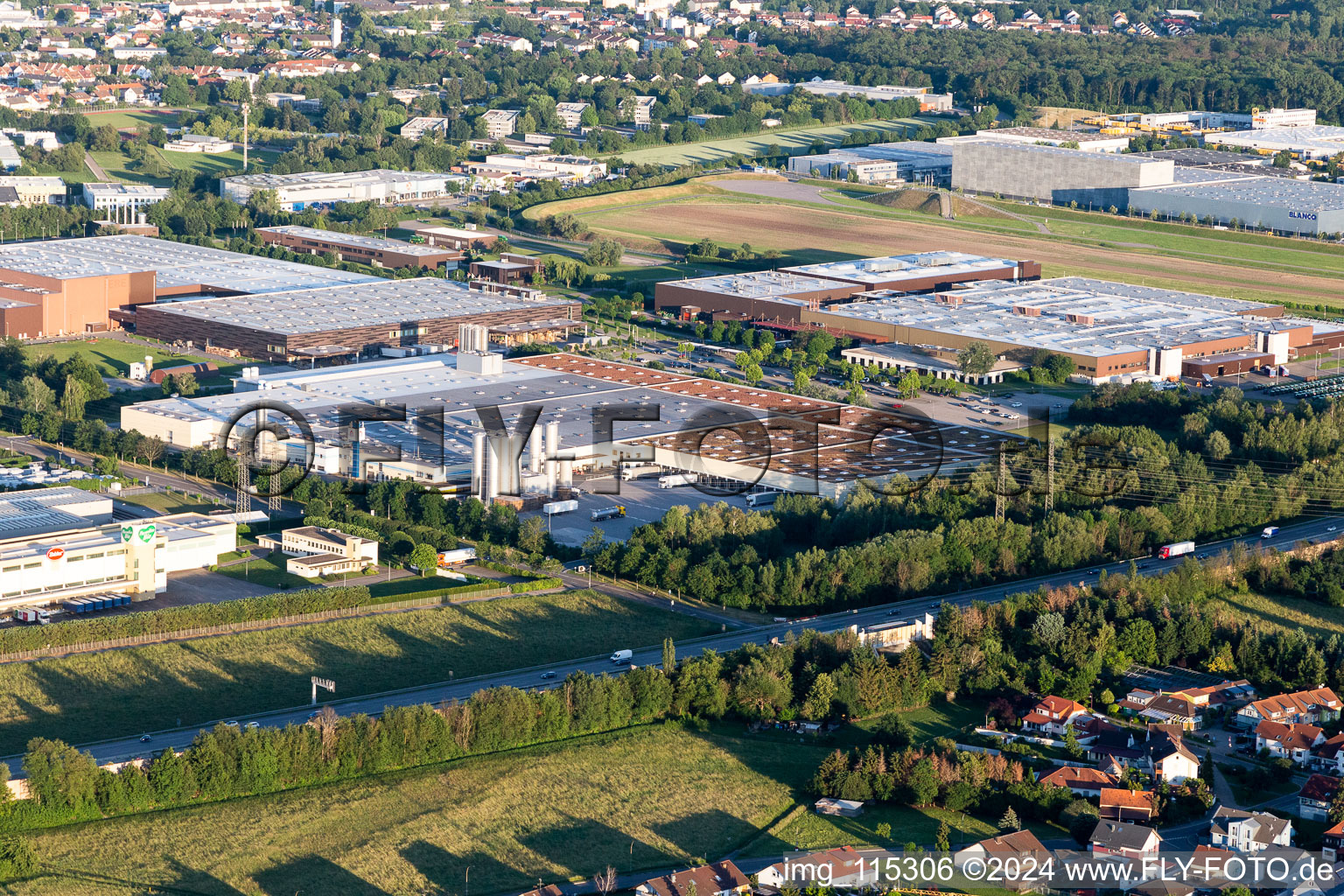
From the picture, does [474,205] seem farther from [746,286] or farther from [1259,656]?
[1259,656]

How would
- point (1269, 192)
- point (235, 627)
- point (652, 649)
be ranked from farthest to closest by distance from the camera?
point (1269, 192)
point (235, 627)
point (652, 649)

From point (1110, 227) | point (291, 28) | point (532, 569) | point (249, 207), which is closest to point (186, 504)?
point (532, 569)

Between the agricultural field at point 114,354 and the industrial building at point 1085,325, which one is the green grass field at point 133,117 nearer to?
the agricultural field at point 114,354

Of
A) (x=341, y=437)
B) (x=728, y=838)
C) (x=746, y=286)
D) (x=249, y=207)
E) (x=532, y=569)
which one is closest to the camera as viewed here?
(x=728, y=838)

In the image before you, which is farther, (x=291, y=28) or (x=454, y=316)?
(x=291, y=28)

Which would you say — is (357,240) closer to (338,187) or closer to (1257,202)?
(338,187)

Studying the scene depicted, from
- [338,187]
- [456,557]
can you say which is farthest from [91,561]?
[338,187]

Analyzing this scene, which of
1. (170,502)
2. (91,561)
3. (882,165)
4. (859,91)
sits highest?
(859,91)

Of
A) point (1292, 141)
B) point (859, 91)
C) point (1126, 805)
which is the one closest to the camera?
point (1126, 805)
